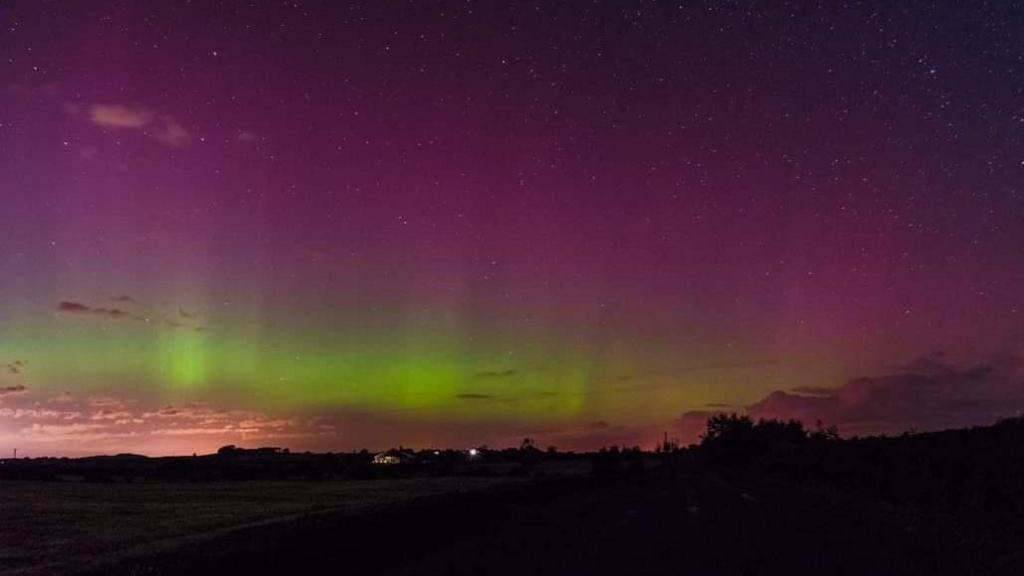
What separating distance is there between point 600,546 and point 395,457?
168m

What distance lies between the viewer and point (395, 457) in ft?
616

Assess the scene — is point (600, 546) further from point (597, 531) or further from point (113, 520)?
point (113, 520)

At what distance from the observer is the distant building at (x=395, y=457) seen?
17900 cm

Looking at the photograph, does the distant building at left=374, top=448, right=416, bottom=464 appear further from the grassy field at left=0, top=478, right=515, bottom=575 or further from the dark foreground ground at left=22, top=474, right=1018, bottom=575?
the dark foreground ground at left=22, top=474, right=1018, bottom=575

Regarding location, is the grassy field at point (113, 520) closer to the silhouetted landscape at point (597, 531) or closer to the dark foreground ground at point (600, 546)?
the silhouetted landscape at point (597, 531)

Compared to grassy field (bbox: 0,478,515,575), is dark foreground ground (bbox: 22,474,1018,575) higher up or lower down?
lower down

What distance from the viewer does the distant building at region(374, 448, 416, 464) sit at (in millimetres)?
179000

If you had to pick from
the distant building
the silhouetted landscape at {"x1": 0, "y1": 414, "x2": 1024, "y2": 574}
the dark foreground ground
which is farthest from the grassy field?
the distant building

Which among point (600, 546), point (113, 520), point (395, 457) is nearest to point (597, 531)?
point (600, 546)

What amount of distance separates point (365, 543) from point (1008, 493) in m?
18.7

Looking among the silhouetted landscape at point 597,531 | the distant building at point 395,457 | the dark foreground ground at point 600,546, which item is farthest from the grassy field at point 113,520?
the distant building at point 395,457

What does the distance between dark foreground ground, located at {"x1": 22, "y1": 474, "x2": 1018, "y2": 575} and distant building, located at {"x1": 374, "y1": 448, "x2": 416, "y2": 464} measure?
143 m

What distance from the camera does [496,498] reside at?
48156 mm

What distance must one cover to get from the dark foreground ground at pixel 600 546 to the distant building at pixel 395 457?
471 feet
